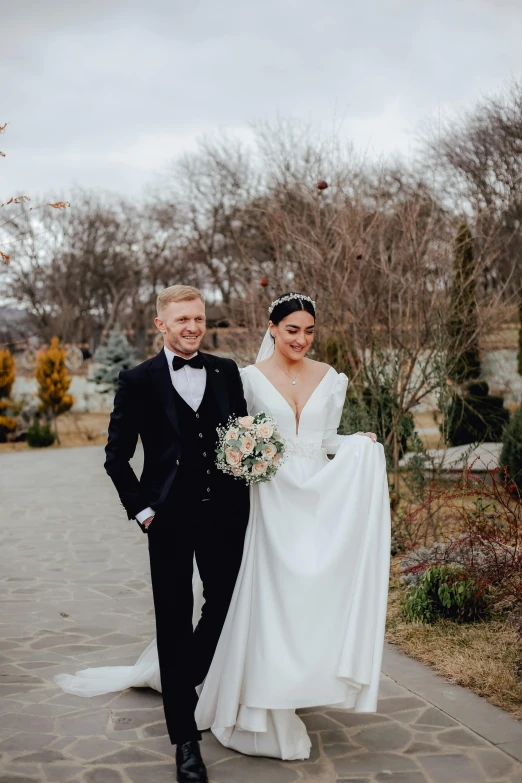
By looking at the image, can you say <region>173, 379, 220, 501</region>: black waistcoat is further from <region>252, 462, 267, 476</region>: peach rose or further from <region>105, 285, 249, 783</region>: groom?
<region>252, 462, 267, 476</region>: peach rose

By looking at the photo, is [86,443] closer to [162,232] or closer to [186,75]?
[186,75]

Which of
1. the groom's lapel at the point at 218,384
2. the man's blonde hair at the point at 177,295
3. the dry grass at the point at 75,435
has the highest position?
the man's blonde hair at the point at 177,295

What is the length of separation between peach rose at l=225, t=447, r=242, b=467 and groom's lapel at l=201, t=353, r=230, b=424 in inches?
10.3

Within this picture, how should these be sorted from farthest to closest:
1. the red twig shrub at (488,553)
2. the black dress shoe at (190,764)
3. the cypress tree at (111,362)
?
the cypress tree at (111,362) → the red twig shrub at (488,553) → the black dress shoe at (190,764)

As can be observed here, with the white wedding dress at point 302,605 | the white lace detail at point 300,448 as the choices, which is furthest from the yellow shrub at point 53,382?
the white wedding dress at point 302,605

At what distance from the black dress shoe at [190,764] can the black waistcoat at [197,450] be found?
1164mm

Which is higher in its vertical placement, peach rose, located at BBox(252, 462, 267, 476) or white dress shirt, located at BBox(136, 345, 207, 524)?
white dress shirt, located at BBox(136, 345, 207, 524)

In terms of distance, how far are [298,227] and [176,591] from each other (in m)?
8.41

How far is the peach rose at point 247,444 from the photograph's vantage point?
156 inches

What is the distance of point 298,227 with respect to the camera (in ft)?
38.8

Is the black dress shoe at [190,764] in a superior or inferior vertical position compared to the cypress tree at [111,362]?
inferior

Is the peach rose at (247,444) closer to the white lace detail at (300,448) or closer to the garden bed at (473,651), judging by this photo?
the white lace detail at (300,448)

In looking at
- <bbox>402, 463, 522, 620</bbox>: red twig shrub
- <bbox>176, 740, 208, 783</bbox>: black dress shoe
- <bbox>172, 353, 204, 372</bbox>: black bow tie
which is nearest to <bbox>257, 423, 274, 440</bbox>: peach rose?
<bbox>172, 353, 204, 372</bbox>: black bow tie

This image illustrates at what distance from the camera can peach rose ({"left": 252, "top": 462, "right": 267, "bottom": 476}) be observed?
4.01m
